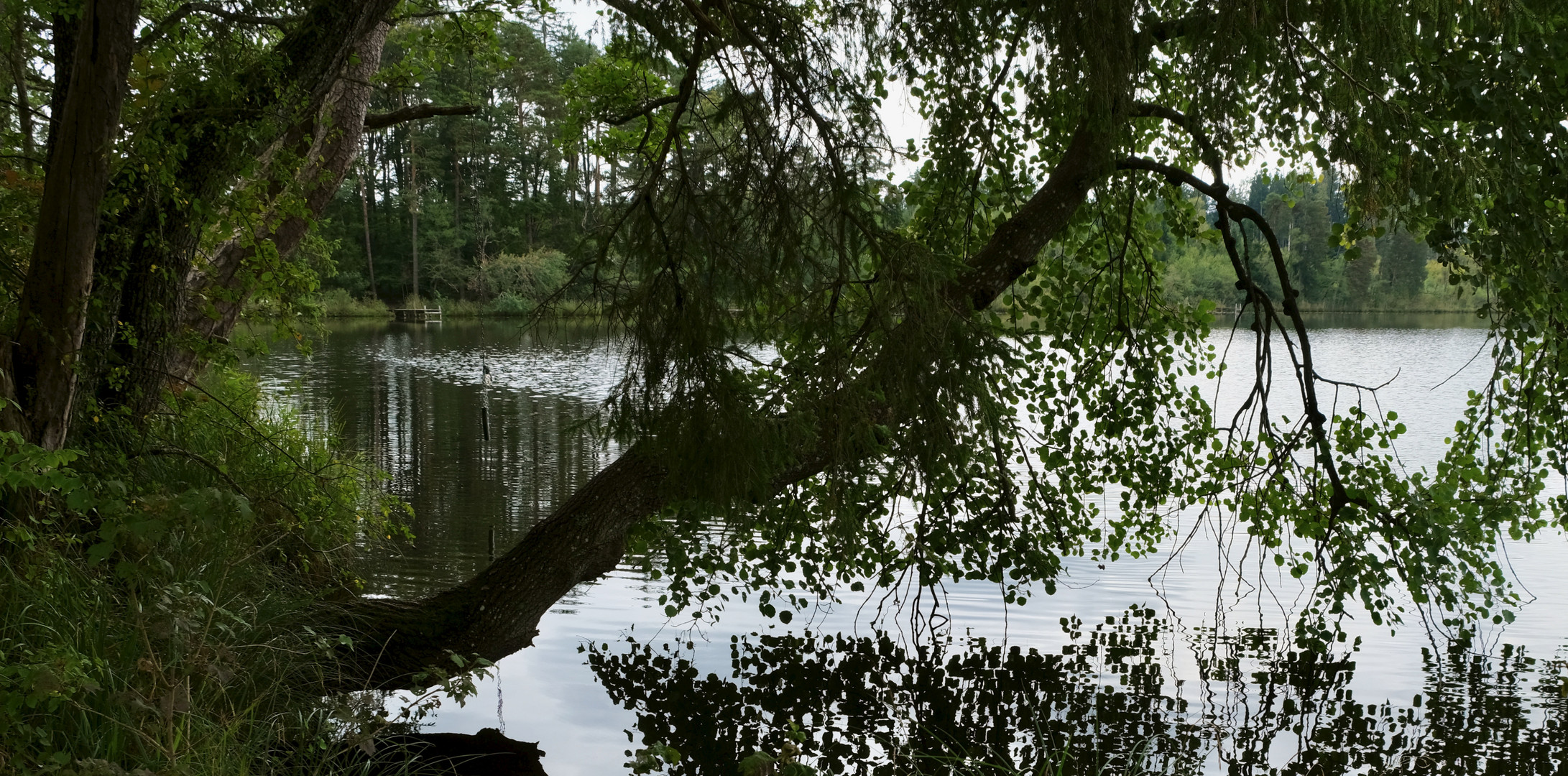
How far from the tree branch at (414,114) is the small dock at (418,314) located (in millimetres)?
32911

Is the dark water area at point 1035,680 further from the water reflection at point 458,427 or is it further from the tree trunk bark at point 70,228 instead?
the tree trunk bark at point 70,228

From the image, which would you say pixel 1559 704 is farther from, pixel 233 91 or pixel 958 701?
pixel 233 91

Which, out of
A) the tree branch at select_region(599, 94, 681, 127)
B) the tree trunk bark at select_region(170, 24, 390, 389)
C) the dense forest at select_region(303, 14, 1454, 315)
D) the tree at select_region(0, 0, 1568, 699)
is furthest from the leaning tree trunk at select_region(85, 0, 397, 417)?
the dense forest at select_region(303, 14, 1454, 315)

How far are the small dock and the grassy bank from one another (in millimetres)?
35161

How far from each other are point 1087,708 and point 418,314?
121 ft

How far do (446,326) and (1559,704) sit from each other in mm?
34467

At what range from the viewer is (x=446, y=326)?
37.0m

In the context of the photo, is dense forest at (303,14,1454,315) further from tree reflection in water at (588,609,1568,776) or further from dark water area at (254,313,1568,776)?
tree reflection in water at (588,609,1568,776)

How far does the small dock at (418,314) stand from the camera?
39500 millimetres

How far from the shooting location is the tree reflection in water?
546 cm

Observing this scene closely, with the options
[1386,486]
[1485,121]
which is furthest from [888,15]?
[1386,486]

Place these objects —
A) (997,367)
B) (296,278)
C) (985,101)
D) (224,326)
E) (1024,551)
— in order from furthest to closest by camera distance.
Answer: (224,326) → (296,278) → (1024,551) → (985,101) → (997,367)

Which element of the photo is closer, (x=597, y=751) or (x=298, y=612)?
(x=298, y=612)

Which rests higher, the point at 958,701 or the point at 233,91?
the point at 233,91
